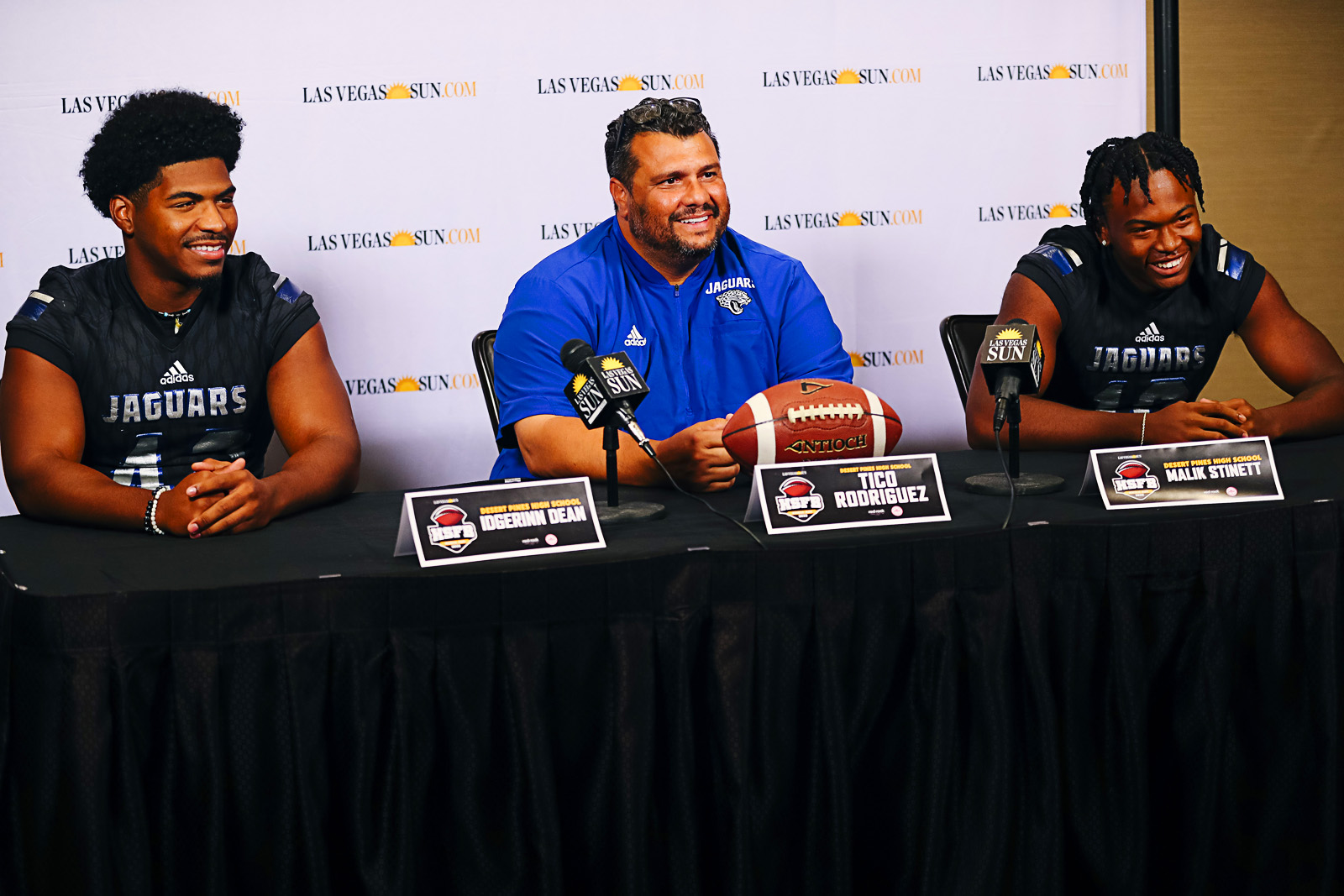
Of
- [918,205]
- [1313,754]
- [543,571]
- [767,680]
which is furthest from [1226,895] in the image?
[918,205]

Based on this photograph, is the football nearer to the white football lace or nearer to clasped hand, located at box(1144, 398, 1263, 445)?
the white football lace

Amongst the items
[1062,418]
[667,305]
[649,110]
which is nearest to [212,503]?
[667,305]

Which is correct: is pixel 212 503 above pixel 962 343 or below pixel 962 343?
below

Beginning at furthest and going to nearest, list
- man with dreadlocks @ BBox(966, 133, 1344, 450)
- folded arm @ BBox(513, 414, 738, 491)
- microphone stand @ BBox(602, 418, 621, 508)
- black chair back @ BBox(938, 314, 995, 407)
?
1. black chair back @ BBox(938, 314, 995, 407)
2. man with dreadlocks @ BBox(966, 133, 1344, 450)
3. folded arm @ BBox(513, 414, 738, 491)
4. microphone stand @ BBox(602, 418, 621, 508)

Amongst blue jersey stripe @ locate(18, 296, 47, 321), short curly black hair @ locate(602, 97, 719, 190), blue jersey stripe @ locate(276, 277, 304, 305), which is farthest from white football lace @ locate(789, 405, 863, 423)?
blue jersey stripe @ locate(18, 296, 47, 321)

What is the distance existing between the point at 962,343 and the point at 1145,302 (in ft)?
1.21

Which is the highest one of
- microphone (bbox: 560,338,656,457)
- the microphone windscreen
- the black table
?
the microphone windscreen

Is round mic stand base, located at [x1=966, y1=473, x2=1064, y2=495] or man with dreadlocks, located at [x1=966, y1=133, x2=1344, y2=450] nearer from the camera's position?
round mic stand base, located at [x1=966, y1=473, x2=1064, y2=495]

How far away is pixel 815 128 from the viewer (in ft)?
9.78

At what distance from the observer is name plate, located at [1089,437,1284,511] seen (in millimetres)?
1495

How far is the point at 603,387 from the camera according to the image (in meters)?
1.45

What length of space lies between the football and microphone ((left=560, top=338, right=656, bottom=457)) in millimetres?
188

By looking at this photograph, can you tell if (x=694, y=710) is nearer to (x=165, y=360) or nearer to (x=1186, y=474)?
(x=1186, y=474)

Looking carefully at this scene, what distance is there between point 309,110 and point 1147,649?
7.73 feet
